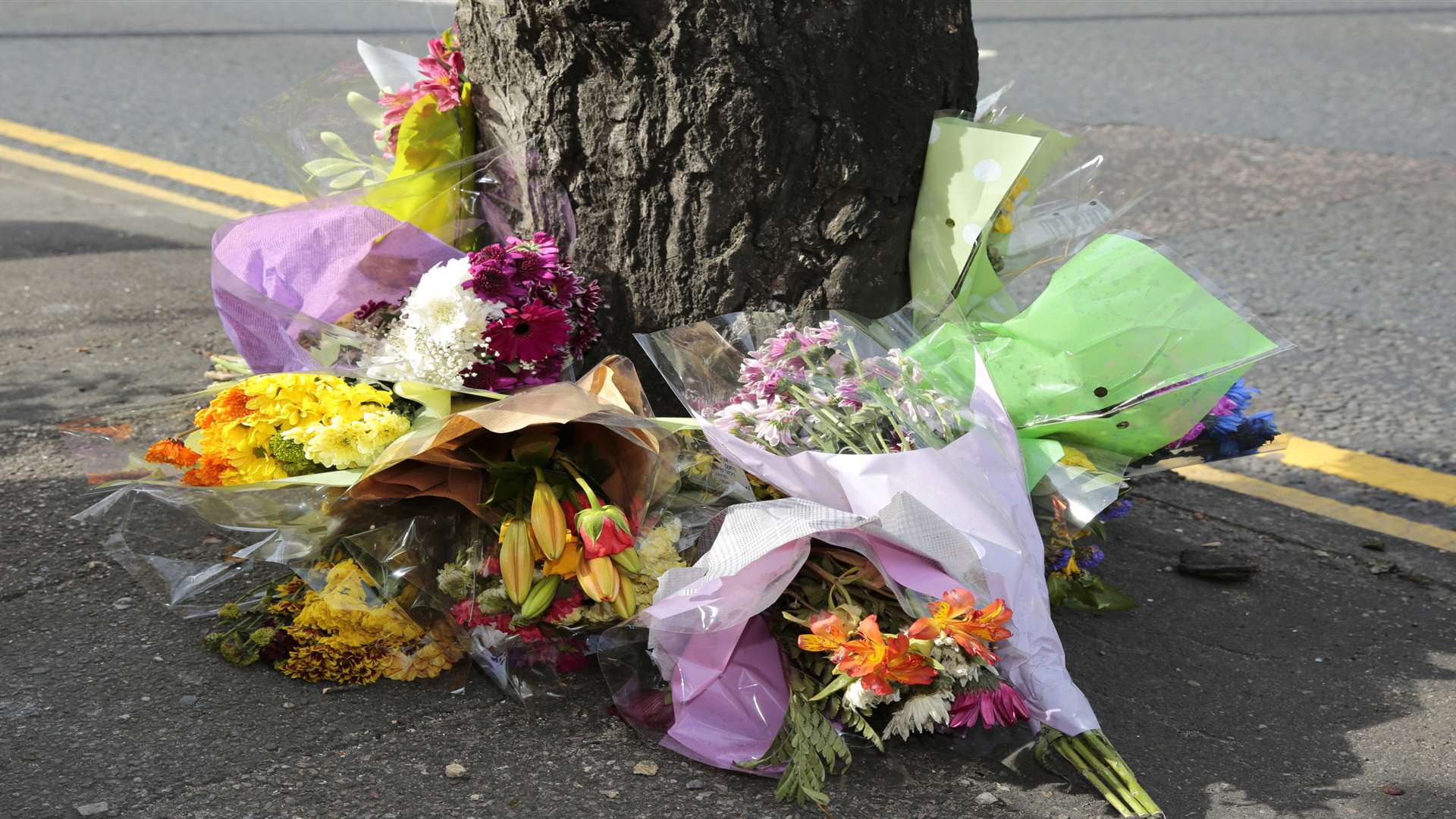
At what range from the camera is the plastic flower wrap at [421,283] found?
2.53 metres

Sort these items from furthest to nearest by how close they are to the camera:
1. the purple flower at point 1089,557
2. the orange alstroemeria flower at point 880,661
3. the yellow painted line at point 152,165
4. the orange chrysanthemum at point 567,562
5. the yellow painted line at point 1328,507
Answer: the yellow painted line at point 152,165
the yellow painted line at point 1328,507
the purple flower at point 1089,557
the orange chrysanthemum at point 567,562
the orange alstroemeria flower at point 880,661

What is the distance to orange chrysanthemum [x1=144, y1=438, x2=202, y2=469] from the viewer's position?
250 cm

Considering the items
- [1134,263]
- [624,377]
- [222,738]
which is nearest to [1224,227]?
[1134,263]

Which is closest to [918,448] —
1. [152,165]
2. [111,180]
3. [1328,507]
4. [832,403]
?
[832,403]

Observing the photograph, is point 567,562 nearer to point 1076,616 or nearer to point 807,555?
point 807,555

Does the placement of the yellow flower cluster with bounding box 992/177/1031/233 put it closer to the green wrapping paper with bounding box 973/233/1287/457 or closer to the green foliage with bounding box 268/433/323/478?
the green wrapping paper with bounding box 973/233/1287/457

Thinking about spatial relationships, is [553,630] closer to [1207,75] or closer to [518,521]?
[518,521]

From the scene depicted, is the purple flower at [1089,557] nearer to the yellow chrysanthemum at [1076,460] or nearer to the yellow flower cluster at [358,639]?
the yellow chrysanthemum at [1076,460]

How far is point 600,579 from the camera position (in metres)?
2.29

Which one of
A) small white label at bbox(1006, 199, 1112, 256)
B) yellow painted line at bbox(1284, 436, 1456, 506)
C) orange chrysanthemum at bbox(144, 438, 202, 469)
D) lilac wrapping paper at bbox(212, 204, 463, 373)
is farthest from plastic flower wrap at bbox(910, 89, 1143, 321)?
orange chrysanthemum at bbox(144, 438, 202, 469)

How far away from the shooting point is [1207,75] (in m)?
8.17

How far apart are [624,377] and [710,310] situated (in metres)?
0.30

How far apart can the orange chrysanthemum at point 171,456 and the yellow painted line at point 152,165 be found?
3.46 meters

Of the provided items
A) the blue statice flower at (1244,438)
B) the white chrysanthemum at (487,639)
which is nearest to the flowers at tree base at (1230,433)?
the blue statice flower at (1244,438)
